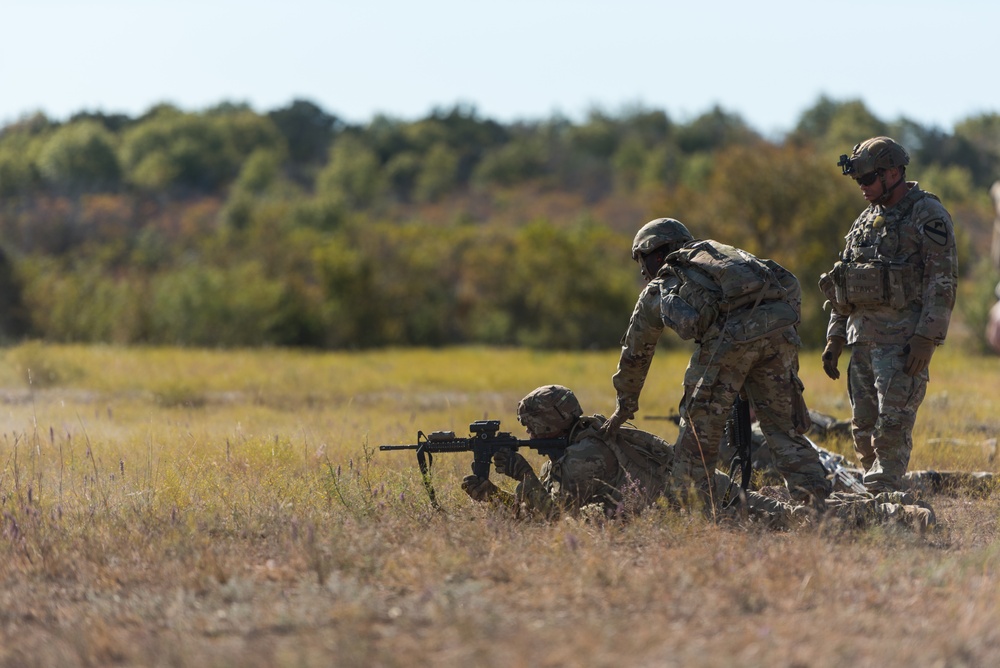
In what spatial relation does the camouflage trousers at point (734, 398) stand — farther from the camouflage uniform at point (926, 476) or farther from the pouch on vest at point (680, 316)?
the camouflage uniform at point (926, 476)

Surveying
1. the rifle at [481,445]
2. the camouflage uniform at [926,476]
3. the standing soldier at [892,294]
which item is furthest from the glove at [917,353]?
the rifle at [481,445]

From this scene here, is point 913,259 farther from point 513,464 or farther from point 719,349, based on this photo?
point 513,464

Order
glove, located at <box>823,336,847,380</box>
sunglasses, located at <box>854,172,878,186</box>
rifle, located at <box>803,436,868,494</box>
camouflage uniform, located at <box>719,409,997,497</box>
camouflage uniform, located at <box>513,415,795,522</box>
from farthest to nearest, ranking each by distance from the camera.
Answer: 1. camouflage uniform, located at <box>719,409,997,497</box>
2. glove, located at <box>823,336,847,380</box>
3. sunglasses, located at <box>854,172,878,186</box>
4. rifle, located at <box>803,436,868,494</box>
5. camouflage uniform, located at <box>513,415,795,522</box>

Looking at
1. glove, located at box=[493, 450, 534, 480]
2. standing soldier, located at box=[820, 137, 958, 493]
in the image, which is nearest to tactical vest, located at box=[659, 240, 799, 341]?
standing soldier, located at box=[820, 137, 958, 493]

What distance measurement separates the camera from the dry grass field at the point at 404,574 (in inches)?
158

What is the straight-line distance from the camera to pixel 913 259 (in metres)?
6.58

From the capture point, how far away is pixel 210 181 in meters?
84.4

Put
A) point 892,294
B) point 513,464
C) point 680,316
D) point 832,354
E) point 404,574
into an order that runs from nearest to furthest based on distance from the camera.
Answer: point 404,574 < point 680,316 < point 513,464 < point 892,294 < point 832,354

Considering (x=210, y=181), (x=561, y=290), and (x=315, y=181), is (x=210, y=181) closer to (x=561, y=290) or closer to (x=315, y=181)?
(x=315, y=181)

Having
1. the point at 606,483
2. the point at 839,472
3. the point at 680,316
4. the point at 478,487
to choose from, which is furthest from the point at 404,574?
the point at 839,472

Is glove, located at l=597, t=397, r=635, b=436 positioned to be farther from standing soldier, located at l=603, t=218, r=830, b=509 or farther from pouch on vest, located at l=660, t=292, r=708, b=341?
pouch on vest, located at l=660, t=292, r=708, b=341

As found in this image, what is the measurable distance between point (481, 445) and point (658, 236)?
63.1 inches

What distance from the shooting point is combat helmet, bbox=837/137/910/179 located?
6570 millimetres

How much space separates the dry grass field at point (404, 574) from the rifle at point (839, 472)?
524mm
